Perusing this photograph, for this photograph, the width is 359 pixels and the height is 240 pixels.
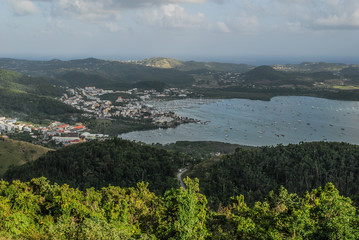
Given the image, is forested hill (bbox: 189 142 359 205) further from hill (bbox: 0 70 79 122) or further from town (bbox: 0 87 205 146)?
hill (bbox: 0 70 79 122)

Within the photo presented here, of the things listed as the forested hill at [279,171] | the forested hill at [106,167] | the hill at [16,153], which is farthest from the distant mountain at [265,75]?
the hill at [16,153]

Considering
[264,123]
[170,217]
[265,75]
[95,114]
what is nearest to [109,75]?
[265,75]

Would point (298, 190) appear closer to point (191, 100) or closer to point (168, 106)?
point (168, 106)

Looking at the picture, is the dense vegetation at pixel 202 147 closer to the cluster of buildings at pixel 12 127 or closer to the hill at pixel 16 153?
the hill at pixel 16 153

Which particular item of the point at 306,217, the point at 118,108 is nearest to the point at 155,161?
the point at 306,217

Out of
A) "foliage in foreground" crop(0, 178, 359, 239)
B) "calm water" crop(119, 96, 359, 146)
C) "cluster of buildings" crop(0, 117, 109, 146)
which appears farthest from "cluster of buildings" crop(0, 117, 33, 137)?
"foliage in foreground" crop(0, 178, 359, 239)

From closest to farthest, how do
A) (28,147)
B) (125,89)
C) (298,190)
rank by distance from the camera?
1. (298,190)
2. (28,147)
3. (125,89)
